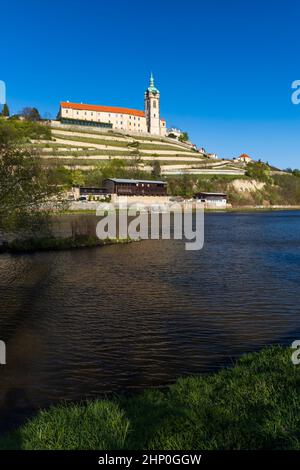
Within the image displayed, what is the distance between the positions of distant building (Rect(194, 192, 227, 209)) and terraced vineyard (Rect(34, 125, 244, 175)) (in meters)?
17.2

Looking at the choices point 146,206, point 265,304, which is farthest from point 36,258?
point 146,206

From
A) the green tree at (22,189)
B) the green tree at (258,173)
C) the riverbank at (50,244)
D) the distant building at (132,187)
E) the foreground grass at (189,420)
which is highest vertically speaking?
the green tree at (258,173)

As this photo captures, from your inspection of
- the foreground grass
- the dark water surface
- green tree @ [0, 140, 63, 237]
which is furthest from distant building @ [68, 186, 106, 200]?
the foreground grass

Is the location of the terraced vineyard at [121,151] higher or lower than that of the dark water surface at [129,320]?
higher

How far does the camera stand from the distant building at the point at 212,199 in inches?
5615

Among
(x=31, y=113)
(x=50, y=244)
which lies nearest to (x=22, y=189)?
(x=50, y=244)

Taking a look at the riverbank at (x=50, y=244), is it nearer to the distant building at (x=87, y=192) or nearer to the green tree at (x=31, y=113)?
the distant building at (x=87, y=192)

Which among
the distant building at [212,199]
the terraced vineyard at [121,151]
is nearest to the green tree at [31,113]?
the terraced vineyard at [121,151]

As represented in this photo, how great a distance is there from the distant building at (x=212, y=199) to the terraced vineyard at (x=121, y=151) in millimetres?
17215

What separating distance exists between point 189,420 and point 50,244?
105 ft

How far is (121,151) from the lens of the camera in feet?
522

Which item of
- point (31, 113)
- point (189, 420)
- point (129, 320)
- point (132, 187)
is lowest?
point (129, 320)

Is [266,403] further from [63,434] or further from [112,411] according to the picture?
[63,434]

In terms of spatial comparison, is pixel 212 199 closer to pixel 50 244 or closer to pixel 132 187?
pixel 132 187
